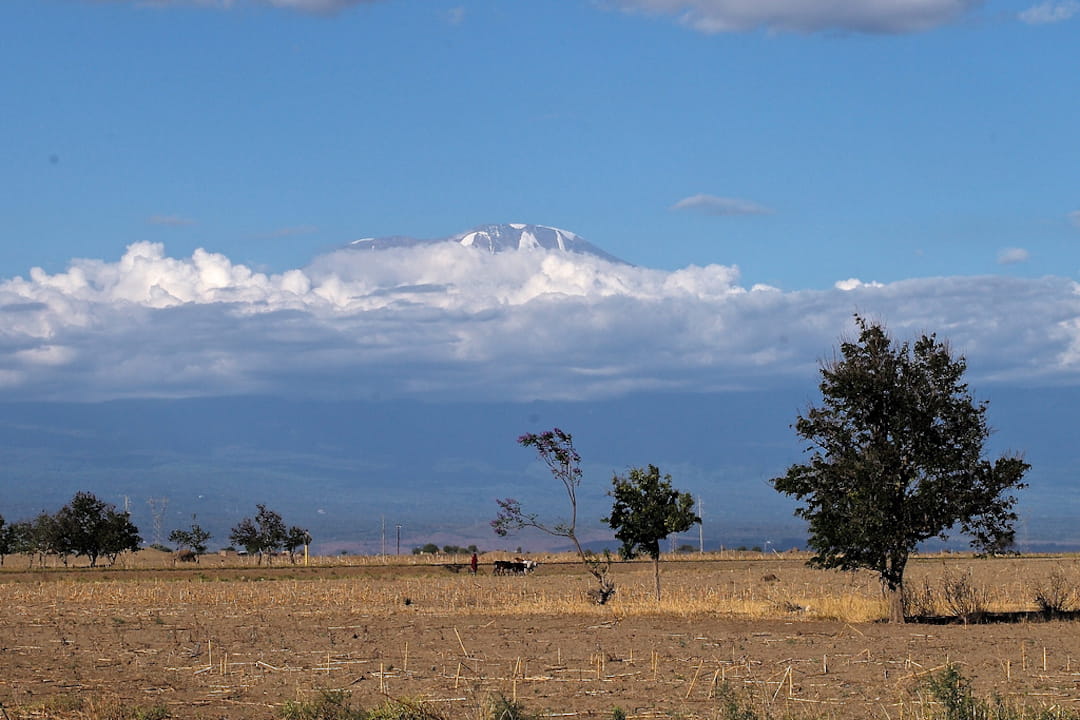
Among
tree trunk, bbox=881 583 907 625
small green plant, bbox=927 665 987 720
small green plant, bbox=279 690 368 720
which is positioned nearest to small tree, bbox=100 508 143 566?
tree trunk, bbox=881 583 907 625

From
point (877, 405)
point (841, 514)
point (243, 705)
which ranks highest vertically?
point (877, 405)

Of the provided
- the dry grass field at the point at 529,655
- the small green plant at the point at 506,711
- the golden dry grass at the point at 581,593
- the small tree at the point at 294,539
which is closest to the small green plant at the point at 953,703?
the dry grass field at the point at 529,655

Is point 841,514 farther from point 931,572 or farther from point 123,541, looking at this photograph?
point 123,541

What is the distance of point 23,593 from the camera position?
46625 mm

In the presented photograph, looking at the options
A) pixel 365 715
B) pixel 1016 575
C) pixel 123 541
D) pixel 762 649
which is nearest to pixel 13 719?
pixel 365 715

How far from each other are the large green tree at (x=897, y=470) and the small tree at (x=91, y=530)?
2714 inches

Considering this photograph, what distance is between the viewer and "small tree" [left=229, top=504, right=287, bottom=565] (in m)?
99.4

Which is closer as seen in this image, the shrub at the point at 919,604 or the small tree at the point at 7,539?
the shrub at the point at 919,604

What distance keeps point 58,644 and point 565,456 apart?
633 inches

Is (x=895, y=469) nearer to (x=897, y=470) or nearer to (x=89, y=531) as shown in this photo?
(x=897, y=470)

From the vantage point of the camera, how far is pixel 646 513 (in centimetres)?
3772

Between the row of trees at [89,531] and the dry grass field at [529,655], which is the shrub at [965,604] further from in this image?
the row of trees at [89,531]

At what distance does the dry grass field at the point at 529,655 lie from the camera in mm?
18641

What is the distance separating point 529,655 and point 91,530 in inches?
2830
